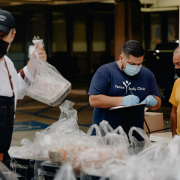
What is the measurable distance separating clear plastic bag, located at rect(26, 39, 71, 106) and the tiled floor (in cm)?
431

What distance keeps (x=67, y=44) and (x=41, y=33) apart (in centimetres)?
131

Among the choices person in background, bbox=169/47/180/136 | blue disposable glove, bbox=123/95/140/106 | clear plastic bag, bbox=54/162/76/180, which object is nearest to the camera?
clear plastic bag, bbox=54/162/76/180

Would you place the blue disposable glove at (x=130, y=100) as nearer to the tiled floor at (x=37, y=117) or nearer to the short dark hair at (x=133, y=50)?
the short dark hair at (x=133, y=50)

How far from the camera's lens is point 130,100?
3.29 metres

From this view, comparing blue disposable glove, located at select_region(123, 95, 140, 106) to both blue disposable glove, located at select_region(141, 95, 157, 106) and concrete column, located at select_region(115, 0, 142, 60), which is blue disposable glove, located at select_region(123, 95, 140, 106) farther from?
concrete column, located at select_region(115, 0, 142, 60)

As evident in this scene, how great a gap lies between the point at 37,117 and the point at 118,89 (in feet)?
A: 23.4

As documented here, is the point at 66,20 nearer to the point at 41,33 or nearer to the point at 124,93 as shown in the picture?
the point at 41,33

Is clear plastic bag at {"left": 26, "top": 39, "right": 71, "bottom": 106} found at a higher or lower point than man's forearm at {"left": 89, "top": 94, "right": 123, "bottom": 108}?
higher

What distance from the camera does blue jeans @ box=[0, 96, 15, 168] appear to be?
2.75m

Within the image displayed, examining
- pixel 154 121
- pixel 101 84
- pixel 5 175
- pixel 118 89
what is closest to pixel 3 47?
pixel 5 175

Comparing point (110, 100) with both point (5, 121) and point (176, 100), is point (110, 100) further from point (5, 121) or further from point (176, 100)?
point (5, 121)

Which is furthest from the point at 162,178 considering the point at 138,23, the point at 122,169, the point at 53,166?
the point at 138,23

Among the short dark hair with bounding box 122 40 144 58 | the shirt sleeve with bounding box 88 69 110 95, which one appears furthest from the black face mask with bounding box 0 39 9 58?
the short dark hair with bounding box 122 40 144 58

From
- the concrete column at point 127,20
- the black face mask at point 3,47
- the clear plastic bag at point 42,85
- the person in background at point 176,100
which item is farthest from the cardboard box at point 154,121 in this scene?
the concrete column at point 127,20
